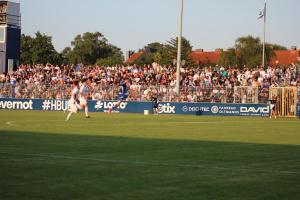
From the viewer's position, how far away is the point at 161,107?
48.1m

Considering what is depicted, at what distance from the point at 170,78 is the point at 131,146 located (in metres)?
35.8

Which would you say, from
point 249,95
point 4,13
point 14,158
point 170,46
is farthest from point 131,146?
point 170,46

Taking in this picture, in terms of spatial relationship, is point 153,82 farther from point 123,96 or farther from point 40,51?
point 40,51

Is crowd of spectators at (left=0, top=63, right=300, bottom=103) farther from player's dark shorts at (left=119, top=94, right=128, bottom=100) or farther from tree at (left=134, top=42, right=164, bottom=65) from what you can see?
tree at (left=134, top=42, right=164, bottom=65)

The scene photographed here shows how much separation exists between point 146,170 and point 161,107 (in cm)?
3673

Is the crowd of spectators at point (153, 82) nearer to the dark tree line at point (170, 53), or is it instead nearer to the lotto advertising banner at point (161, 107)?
the lotto advertising banner at point (161, 107)

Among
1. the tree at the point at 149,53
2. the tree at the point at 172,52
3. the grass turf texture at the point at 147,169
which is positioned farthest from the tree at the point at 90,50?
the grass turf texture at the point at 147,169

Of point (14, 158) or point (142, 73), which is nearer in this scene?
point (14, 158)

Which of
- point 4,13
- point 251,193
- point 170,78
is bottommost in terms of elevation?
point 251,193

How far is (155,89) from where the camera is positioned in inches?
1885

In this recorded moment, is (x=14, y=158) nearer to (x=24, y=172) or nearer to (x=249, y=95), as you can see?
(x=24, y=172)

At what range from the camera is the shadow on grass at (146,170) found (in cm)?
905

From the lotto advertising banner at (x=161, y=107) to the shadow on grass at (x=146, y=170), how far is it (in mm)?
27194

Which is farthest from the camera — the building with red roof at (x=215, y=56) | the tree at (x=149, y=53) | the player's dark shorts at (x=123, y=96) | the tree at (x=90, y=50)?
the tree at (x=90, y=50)
